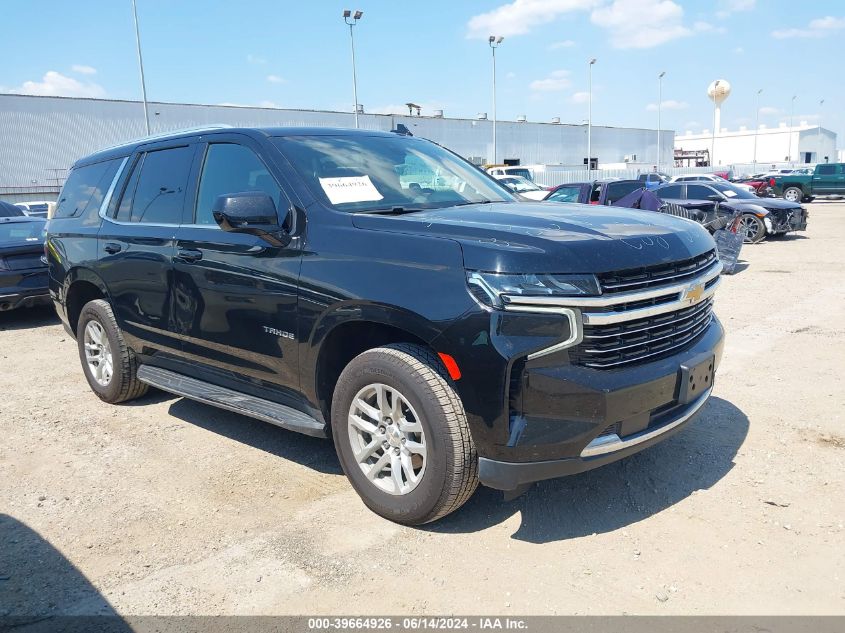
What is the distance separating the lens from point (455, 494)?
3.12 m

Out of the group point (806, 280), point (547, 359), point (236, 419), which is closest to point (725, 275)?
point (806, 280)

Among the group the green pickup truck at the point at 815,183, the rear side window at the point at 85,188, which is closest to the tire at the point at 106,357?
the rear side window at the point at 85,188

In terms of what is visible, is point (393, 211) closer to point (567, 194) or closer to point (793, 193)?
point (567, 194)

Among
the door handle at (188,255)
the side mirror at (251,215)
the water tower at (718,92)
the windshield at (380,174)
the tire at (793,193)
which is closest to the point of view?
the side mirror at (251,215)

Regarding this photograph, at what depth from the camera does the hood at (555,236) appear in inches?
114

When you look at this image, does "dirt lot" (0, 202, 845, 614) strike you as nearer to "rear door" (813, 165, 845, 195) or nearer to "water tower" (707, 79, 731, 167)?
"rear door" (813, 165, 845, 195)

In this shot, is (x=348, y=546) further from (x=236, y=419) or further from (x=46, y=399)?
(x=46, y=399)

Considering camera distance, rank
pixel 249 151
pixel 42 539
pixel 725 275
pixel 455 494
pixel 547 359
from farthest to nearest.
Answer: pixel 725 275 → pixel 249 151 → pixel 42 539 → pixel 455 494 → pixel 547 359

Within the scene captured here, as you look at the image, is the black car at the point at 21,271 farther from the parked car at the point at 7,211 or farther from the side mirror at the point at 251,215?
the parked car at the point at 7,211

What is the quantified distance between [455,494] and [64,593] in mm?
1744

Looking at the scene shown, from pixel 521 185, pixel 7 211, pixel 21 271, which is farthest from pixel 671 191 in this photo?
pixel 7 211

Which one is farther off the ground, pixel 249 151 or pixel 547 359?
pixel 249 151

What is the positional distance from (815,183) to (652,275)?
35645 mm

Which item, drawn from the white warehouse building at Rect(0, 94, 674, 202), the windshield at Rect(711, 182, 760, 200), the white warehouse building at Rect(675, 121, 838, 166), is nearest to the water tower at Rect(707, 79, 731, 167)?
the white warehouse building at Rect(675, 121, 838, 166)
